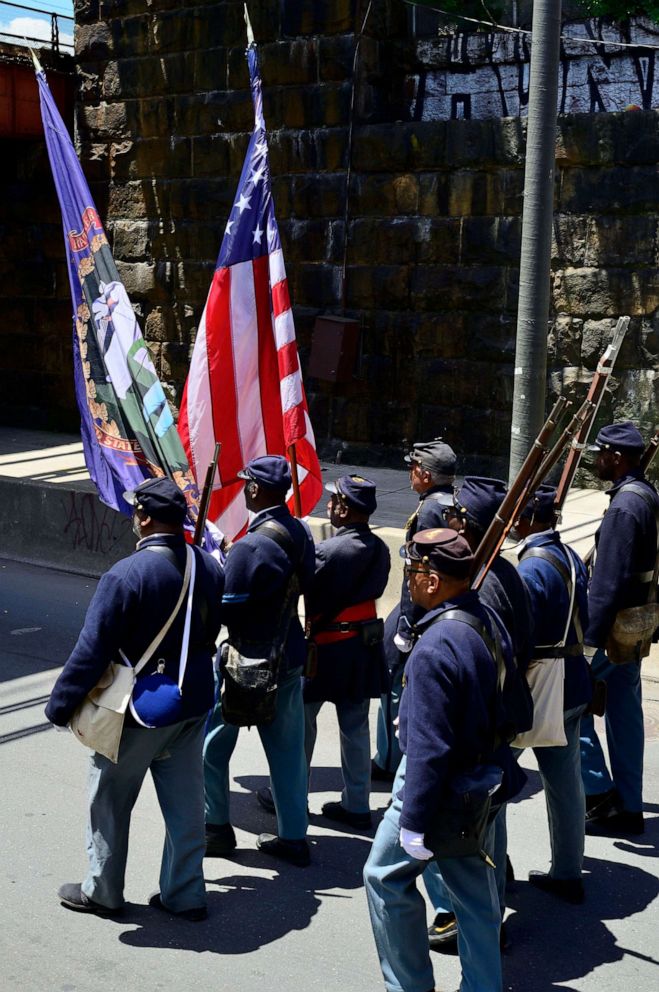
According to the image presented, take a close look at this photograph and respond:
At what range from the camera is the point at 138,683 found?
5.15m

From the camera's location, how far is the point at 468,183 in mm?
13484

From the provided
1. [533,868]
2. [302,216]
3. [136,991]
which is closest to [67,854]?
[136,991]

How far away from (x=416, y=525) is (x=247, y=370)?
1818mm

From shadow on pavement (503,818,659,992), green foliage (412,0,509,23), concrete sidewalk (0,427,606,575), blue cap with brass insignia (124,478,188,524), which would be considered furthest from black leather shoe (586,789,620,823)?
green foliage (412,0,509,23)

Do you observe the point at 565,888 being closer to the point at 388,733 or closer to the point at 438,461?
the point at 388,733

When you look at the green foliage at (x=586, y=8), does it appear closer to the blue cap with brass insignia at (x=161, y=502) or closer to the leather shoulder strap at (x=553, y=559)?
the leather shoulder strap at (x=553, y=559)

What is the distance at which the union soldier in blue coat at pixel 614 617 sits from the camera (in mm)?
6402

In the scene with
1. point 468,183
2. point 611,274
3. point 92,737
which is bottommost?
point 92,737

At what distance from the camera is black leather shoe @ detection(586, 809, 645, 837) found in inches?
252

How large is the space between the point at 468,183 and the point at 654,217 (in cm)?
216

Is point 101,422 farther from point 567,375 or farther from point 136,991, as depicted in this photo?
point 567,375

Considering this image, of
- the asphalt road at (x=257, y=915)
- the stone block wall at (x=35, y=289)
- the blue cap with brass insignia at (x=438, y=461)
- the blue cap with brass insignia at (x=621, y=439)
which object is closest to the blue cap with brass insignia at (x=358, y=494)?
the blue cap with brass insignia at (x=438, y=461)

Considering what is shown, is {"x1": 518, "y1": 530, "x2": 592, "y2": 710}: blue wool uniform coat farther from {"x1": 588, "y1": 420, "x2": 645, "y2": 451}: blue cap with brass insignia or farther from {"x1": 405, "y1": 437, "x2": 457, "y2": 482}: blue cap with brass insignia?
{"x1": 405, "y1": 437, "x2": 457, "y2": 482}: blue cap with brass insignia

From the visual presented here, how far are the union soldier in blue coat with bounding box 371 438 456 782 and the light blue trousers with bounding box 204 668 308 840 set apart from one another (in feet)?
2.36
